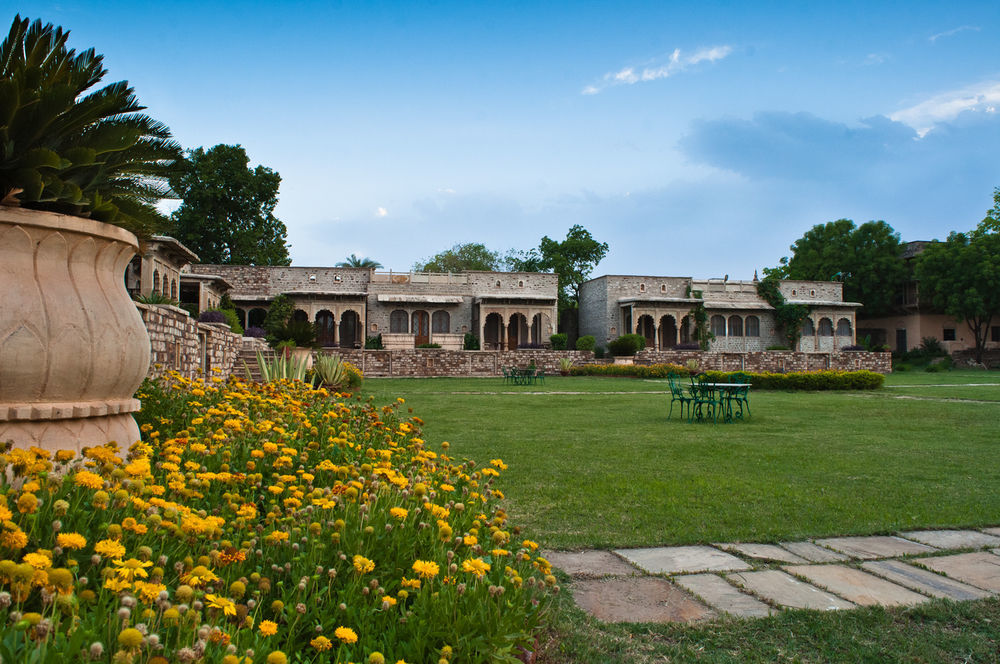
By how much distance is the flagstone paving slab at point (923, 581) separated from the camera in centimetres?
315

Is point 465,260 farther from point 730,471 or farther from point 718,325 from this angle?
point 730,471

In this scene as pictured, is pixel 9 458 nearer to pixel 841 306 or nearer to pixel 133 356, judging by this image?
pixel 133 356

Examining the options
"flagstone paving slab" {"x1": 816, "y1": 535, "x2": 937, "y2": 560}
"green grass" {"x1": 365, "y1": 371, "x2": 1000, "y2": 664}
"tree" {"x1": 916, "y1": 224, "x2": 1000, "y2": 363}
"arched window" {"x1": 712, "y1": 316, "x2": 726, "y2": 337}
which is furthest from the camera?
"tree" {"x1": 916, "y1": 224, "x2": 1000, "y2": 363}

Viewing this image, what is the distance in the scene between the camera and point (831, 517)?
4617 mm

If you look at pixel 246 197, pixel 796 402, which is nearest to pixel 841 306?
pixel 796 402

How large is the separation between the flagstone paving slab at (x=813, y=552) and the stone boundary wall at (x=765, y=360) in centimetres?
2611

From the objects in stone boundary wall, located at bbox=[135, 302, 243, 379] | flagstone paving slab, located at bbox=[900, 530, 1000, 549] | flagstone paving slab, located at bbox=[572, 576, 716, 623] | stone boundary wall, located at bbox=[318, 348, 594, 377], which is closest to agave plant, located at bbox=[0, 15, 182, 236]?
stone boundary wall, located at bbox=[135, 302, 243, 379]

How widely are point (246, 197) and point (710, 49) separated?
3068 centimetres

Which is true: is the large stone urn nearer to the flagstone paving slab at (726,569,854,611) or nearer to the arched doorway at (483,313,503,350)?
the flagstone paving slab at (726,569,854,611)

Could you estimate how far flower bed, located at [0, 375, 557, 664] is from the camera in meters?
1.37

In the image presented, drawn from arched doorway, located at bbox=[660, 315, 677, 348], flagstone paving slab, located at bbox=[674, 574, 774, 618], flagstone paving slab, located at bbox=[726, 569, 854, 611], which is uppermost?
arched doorway, located at bbox=[660, 315, 677, 348]

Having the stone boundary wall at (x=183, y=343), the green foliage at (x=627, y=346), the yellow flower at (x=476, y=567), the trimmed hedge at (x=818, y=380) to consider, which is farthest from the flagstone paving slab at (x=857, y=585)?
the green foliage at (x=627, y=346)

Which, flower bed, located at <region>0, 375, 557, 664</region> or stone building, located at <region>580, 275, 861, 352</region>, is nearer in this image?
flower bed, located at <region>0, 375, 557, 664</region>

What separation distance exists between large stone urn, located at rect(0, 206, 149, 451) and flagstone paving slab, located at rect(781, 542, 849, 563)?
3.77m
